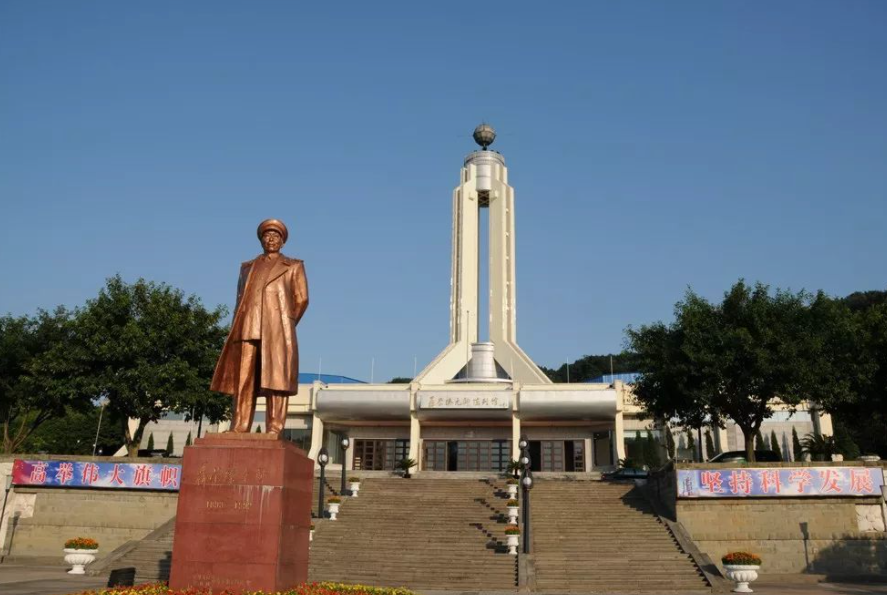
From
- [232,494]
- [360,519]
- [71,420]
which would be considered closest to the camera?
[232,494]

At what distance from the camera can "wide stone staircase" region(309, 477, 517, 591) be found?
19.5m

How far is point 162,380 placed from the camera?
89.9ft

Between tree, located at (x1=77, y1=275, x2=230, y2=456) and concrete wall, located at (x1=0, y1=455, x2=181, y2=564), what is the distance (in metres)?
2.85

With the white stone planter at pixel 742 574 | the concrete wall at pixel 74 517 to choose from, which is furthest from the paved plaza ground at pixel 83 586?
the concrete wall at pixel 74 517

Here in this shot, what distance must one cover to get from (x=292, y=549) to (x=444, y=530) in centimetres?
1442

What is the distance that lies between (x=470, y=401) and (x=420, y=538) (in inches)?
522

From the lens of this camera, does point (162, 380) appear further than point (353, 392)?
No

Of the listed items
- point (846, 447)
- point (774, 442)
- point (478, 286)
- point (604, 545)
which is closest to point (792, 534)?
point (604, 545)

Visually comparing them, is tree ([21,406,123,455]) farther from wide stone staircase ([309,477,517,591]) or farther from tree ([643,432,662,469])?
tree ([643,432,662,469])

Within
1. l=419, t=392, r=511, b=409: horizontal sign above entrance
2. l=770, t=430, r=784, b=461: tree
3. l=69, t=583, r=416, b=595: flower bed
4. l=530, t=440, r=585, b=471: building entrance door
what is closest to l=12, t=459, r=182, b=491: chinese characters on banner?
l=419, t=392, r=511, b=409: horizontal sign above entrance

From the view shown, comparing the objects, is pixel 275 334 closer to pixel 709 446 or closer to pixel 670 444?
pixel 670 444

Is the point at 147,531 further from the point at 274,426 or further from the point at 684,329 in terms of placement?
the point at 684,329

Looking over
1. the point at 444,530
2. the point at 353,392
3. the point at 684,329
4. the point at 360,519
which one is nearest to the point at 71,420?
the point at 353,392

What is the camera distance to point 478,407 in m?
35.2
